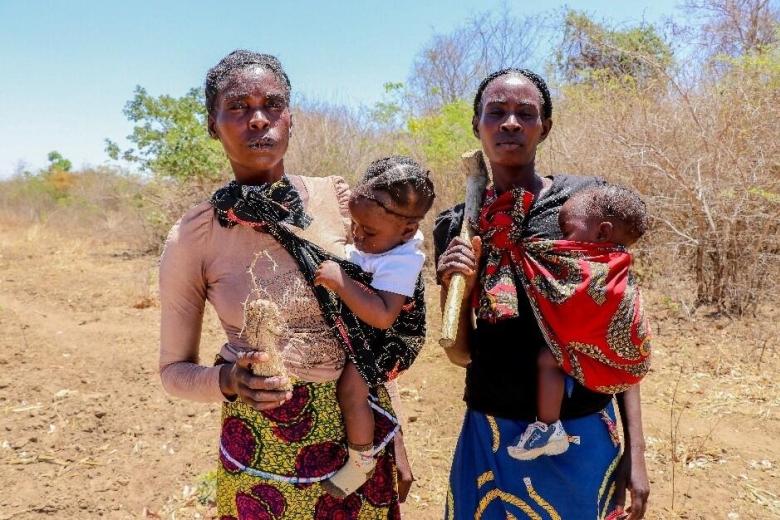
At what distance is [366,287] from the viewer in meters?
1.46

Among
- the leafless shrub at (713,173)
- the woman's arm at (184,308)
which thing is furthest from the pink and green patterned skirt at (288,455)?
the leafless shrub at (713,173)

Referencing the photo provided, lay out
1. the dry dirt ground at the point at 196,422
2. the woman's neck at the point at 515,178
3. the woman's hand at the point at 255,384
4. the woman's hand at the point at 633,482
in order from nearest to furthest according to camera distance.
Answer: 1. the woman's hand at the point at 255,384
2. the woman's hand at the point at 633,482
3. the woman's neck at the point at 515,178
4. the dry dirt ground at the point at 196,422

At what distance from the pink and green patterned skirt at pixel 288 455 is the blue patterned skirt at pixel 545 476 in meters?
0.35

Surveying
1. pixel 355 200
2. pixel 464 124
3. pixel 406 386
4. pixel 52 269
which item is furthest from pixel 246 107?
pixel 52 269

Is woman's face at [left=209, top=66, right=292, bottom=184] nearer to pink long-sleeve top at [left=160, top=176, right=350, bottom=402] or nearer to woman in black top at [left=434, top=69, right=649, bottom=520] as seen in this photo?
pink long-sleeve top at [left=160, top=176, right=350, bottom=402]

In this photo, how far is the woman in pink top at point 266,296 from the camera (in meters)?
1.39

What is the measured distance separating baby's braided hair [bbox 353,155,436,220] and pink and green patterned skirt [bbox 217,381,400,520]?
46 cm

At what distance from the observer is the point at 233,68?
1.42 meters

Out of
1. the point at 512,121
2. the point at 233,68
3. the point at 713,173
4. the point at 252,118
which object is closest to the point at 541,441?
the point at 512,121

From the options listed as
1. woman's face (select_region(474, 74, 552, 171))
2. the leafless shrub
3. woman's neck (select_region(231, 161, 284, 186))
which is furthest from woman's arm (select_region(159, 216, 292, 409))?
the leafless shrub

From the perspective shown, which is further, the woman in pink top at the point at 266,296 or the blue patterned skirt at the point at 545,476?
the blue patterned skirt at the point at 545,476

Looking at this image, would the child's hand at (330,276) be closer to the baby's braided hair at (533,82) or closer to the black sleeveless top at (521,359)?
the black sleeveless top at (521,359)

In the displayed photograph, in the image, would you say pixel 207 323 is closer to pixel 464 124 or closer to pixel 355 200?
pixel 464 124

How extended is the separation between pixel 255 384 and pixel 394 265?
17.7 inches
